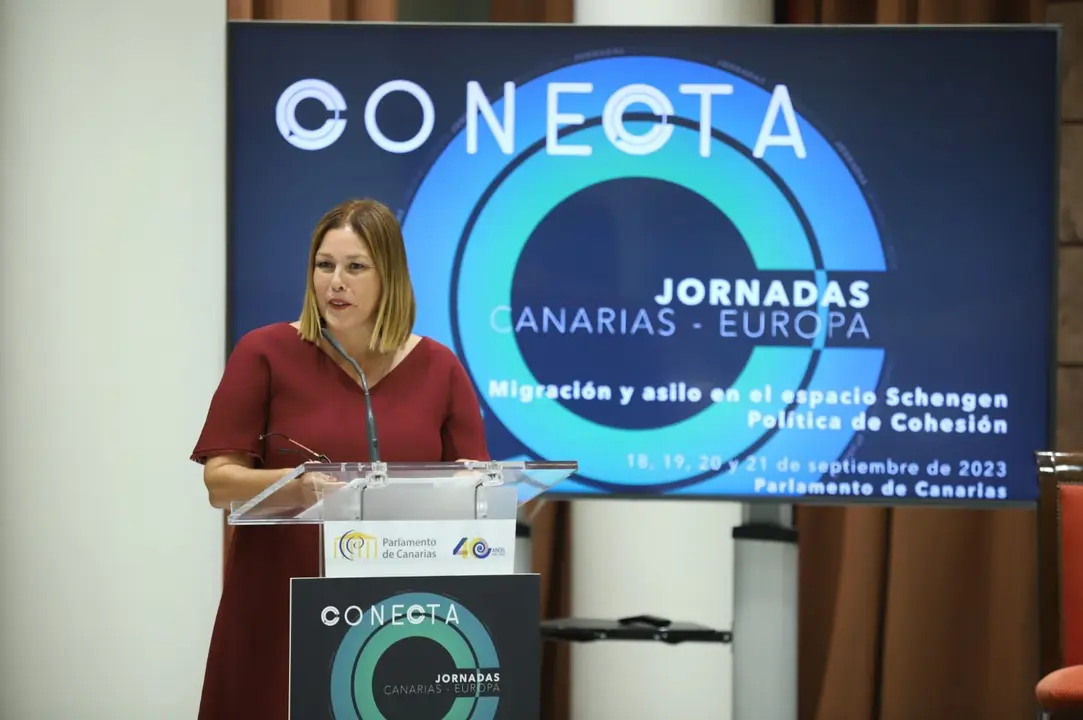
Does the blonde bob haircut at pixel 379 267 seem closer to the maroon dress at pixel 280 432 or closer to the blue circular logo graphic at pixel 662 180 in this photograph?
the maroon dress at pixel 280 432

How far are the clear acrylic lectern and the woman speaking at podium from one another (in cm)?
50

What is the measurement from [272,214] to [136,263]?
621 mm

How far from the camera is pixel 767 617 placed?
2.80 metres

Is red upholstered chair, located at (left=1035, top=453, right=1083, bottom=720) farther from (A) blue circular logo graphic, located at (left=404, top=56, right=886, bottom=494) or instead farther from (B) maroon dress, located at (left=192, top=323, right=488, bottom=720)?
(B) maroon dress, located at (left=192, top=323, right=488, bottom=720)

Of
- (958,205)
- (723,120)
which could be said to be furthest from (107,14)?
(958,205)

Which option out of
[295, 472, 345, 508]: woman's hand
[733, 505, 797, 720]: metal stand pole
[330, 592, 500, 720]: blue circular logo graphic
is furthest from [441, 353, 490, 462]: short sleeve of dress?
[733, 505, 797, 720]: metal stand pole

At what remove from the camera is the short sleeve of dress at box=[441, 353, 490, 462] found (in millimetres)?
2135

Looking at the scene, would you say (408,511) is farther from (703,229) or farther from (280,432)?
(703,229)

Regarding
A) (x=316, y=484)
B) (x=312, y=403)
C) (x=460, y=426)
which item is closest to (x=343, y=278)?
(x=312, y=403)

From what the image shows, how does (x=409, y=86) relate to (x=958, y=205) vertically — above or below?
above

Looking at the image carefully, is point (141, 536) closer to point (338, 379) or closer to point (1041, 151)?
point (338, 379)

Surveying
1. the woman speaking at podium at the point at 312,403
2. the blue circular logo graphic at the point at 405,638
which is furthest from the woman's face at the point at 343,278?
the blue circular logo graphic at the point at 405,638

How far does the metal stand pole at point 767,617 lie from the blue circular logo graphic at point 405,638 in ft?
5.27

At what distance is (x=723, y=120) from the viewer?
285 centimetres
